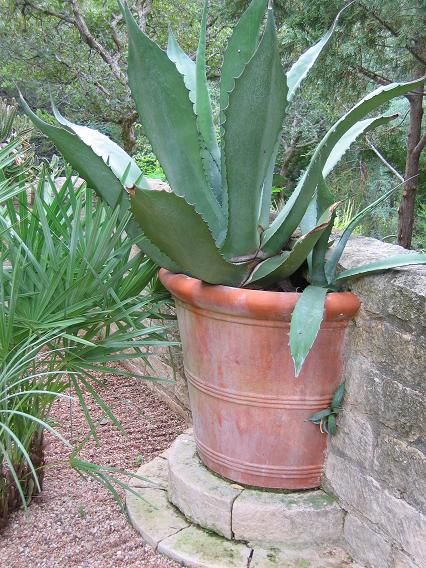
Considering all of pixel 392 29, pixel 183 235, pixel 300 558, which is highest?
pixel 392 29

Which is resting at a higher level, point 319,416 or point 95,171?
point 95,171

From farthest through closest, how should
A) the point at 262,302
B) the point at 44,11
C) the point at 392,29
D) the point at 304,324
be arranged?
the point at 44,11, the point at 392,29, the point at 262,302, the point at 304,324

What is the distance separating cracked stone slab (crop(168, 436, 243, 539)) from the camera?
5.78 feet

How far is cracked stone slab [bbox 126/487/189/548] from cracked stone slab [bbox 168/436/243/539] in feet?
0.10

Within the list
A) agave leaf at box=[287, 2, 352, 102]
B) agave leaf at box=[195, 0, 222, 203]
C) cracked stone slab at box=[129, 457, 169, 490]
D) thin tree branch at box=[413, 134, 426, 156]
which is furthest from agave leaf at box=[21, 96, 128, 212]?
thin tree branch at box=[413, 134, 426, 156]

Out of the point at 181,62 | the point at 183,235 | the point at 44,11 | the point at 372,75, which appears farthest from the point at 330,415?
the point at 44,11

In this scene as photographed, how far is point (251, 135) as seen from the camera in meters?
A: 1.55

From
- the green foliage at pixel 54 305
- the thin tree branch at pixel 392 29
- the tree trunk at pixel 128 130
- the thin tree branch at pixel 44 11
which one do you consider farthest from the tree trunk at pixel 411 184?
the thin tree branch at pixel 44 11

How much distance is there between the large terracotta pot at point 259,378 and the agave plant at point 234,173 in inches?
3.3

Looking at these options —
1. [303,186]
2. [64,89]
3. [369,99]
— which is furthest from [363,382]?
[64,89]

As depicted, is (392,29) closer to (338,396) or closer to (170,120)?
(170,120)

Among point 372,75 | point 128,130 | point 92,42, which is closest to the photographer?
point 372,75

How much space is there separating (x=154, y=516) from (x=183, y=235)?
899mm

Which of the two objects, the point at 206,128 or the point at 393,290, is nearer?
the point at 393,290
